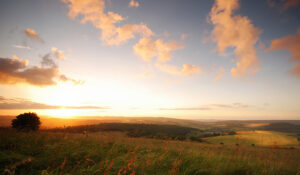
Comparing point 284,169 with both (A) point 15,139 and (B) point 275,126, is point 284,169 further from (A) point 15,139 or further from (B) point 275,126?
(B) point 275,126

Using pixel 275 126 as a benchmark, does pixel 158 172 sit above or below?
above

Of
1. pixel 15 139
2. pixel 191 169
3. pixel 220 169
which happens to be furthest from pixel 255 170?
pixel 15 139

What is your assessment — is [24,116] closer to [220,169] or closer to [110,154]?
[110,154]

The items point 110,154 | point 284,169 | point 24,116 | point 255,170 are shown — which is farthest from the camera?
point 24,116

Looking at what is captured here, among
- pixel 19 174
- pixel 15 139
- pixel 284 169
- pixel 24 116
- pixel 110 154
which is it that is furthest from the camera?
pixel 24 116

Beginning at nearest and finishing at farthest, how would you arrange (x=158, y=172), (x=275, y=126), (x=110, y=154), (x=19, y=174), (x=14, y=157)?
1. (x=19, y=174)
2. (x=158, y=172)
3. (x=14, y=157)
4. (x=110, y=154)
5. (x=275, y=126)

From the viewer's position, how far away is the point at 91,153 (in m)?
4.87

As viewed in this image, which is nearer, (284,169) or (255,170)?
(255,170)

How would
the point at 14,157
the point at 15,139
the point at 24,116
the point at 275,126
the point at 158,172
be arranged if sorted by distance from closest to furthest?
the point at 158,172, the point at 14,157, the point at 15,139, the point at 24,116, the point at 275,126

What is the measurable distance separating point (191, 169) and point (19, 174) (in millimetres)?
4397

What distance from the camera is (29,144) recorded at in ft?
18.4

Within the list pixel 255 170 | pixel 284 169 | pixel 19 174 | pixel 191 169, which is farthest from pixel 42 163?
pixel 284 169

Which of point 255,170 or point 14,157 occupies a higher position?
point 14,157

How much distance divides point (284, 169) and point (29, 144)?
968 centimetres
